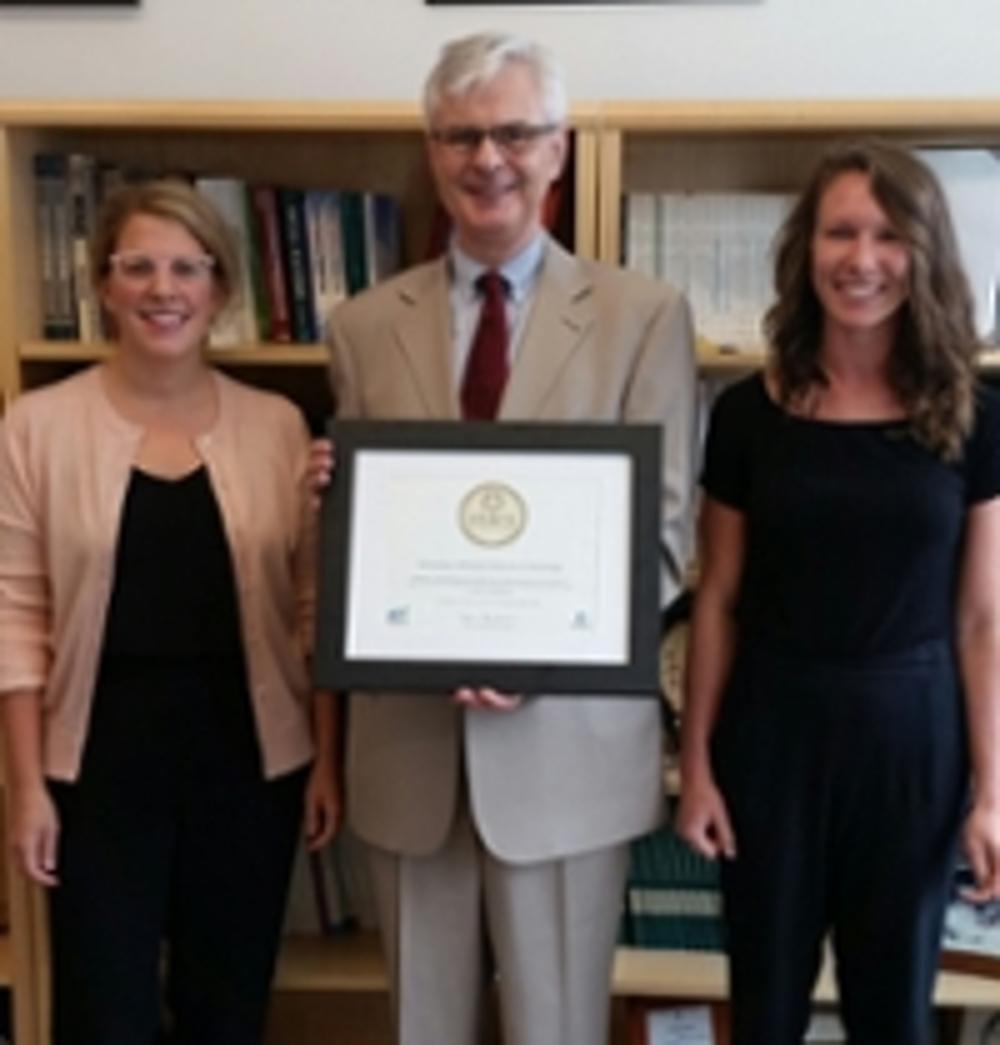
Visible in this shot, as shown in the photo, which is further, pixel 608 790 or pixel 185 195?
pixel 185 195

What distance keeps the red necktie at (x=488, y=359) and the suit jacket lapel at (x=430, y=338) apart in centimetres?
2

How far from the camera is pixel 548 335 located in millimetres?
1433

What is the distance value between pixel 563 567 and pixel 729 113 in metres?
0.75

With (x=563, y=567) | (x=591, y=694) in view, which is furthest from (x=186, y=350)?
(x=591, y=694)

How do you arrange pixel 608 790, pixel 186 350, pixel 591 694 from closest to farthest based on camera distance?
pixel 591 694, pixel 608 790, pixel 186 350

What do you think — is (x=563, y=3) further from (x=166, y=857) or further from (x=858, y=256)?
(x=166, y=857)

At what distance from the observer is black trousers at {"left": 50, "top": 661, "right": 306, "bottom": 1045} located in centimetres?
159

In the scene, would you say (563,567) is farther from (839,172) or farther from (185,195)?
(185,195)

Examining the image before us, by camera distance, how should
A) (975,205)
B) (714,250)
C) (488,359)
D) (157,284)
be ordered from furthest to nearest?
(714,250) → (975,205) → (157,284) → (488,359)

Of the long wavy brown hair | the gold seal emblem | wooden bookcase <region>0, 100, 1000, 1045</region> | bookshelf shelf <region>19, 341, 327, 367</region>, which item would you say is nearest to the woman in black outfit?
the long wavy brown hair

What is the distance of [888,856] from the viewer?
1.40 meters

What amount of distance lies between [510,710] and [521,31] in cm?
123

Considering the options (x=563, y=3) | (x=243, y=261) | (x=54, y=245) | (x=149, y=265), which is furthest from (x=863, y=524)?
(x=54, y=245)

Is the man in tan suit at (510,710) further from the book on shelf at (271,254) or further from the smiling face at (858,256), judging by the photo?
the book on shelf at (271,254)
